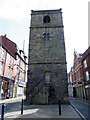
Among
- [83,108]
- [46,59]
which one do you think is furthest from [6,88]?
[83,108]

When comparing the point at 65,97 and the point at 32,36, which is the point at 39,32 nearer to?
the point at 32,36

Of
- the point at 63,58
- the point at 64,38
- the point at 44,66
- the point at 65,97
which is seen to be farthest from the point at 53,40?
the point at 65,97

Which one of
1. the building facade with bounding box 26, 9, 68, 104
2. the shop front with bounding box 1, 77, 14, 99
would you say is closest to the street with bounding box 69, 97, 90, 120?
the building facade with bounding box 26, 9, 68, 104

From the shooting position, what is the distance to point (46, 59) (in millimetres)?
15664

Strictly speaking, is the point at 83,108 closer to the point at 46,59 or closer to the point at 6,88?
the point at 46,59

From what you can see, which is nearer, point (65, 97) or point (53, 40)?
point (65, 97)

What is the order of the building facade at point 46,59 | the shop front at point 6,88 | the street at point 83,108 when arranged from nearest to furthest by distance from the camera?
the street at point 83,108, the building facade at point 46,59, the shop front at point 6,88

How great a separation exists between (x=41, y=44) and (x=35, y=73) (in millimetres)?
4798

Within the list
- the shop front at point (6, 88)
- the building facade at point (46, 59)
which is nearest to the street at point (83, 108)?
the building facade at point (46, 59)

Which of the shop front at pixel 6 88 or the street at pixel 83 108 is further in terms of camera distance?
the shop front at pixel 6 88

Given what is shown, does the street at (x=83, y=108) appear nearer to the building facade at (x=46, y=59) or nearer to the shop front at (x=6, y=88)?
the building facade at (x=46, y=59)

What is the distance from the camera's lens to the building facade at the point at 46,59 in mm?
13598

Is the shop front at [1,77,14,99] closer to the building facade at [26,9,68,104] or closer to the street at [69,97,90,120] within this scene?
the building facade at [26,9,68,104]

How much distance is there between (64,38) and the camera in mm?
16922
